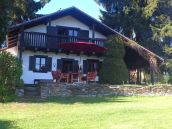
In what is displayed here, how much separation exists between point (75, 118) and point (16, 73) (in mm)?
7058

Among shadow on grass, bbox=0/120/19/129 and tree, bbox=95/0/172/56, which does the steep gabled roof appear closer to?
tree, bbox=95/0/172/56

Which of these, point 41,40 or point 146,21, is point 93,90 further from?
point 146,21

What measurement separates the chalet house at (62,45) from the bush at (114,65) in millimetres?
707

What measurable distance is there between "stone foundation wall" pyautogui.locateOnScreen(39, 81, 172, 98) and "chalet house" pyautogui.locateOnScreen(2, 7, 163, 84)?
4417 millimetres

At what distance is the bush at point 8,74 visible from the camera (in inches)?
760

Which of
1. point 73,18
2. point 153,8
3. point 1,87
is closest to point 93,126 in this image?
point 1,87

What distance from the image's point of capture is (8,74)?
19.5 m

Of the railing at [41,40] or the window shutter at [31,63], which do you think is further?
the window shutter at [31,63]

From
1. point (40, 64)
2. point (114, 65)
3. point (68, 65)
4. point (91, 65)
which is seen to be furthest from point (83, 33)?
point (114, 65)

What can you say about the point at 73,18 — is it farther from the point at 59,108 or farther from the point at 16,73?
the point at 59,108

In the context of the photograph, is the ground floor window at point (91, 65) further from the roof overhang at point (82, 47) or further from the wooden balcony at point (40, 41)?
the wooden balcony at point (40, 41)

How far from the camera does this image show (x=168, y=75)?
4162 cm

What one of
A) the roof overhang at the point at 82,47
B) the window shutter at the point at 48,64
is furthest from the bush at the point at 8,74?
the window shutter at the point at 48,64

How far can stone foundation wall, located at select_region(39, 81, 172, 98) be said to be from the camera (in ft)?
75.5
